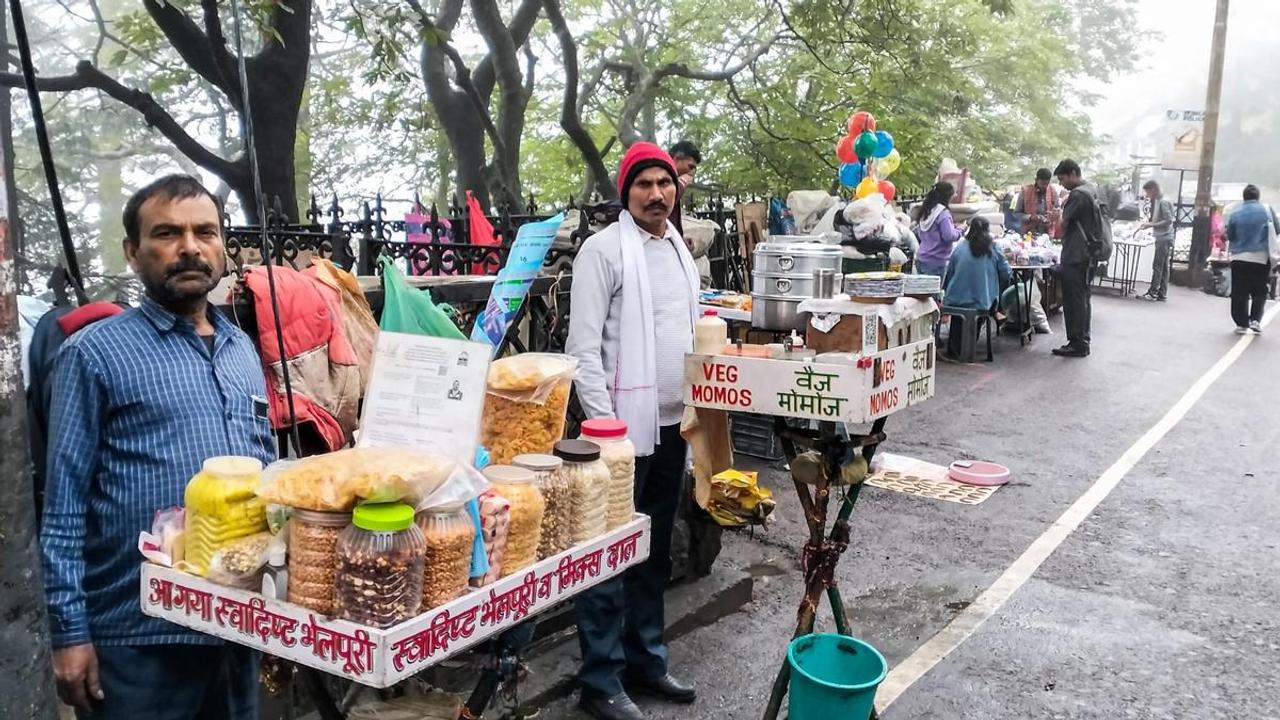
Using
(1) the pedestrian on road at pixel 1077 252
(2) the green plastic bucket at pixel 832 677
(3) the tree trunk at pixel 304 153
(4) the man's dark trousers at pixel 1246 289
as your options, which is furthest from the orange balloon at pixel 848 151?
(3) the tree trunk at pixel 304 153

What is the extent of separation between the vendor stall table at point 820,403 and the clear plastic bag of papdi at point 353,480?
4.84 feet

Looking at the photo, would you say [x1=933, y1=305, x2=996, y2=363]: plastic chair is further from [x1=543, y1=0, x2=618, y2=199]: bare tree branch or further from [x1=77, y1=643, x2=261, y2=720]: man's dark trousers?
[x1=77, y1=643, x2=261, y2=720]: man's dark trousers

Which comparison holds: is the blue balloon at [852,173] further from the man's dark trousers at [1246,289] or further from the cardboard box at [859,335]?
the cardboard box at [859,335]

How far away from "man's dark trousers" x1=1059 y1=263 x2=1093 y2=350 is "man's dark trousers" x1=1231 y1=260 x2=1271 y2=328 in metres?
3.33

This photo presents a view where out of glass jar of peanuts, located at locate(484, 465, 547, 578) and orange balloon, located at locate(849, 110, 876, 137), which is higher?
orange balloon, located at locate(849, 110, 876, 137)

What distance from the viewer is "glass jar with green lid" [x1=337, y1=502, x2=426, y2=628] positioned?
1737mm

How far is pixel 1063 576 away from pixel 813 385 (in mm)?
3171

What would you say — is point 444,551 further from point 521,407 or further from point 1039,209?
point 1039,209

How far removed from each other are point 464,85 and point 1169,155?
1539 cm

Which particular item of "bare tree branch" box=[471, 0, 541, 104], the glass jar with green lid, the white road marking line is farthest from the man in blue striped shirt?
"bare tree branch" box=[471, 0, 541, 104]

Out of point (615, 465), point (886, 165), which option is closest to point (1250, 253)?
point (886, 165)

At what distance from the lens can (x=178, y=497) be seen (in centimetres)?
218

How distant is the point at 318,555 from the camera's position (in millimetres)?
1796

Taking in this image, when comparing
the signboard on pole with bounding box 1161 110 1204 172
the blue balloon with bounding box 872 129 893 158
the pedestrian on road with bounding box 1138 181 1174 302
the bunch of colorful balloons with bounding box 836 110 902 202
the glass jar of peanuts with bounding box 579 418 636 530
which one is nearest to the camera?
the glass jar of peanuts with bounding box 579 418 636 530
